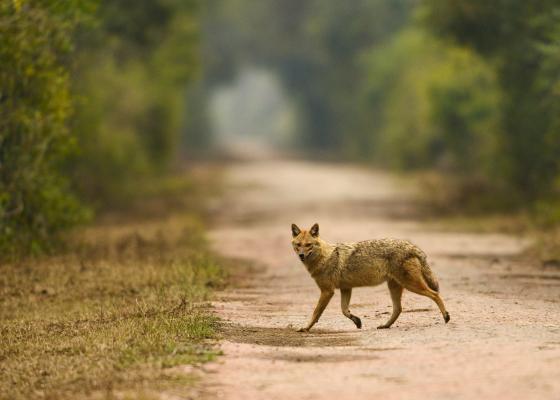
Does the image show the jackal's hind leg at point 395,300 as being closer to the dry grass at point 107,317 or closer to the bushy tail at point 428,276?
the bushy tail at point 428,276

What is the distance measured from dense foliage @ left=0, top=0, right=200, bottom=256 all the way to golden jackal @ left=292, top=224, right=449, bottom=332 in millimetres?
7371

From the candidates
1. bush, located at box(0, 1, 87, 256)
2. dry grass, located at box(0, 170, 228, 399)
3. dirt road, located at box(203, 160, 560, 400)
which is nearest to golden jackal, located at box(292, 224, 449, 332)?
dirt road, located at box(203, 160, 560, 400)

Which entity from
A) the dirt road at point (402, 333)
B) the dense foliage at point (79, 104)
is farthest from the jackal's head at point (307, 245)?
the dense foliage at point (79, 104)

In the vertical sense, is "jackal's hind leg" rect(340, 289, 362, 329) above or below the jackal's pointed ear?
below

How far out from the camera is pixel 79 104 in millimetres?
23828

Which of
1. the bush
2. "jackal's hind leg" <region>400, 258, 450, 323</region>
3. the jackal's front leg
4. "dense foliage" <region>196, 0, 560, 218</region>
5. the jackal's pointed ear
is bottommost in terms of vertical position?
the jackal's front leg

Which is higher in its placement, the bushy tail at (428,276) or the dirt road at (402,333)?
the bushy tail at (428,276)

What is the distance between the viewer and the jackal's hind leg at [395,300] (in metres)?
11.0

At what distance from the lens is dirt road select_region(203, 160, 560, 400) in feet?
26.6

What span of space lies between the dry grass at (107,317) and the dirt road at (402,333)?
475mm

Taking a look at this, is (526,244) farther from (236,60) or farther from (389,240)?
(236,60)

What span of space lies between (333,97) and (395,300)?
198 ft

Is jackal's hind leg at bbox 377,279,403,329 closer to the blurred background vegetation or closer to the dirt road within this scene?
the dirt road

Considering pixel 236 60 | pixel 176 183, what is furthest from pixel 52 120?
pixel 236 60
